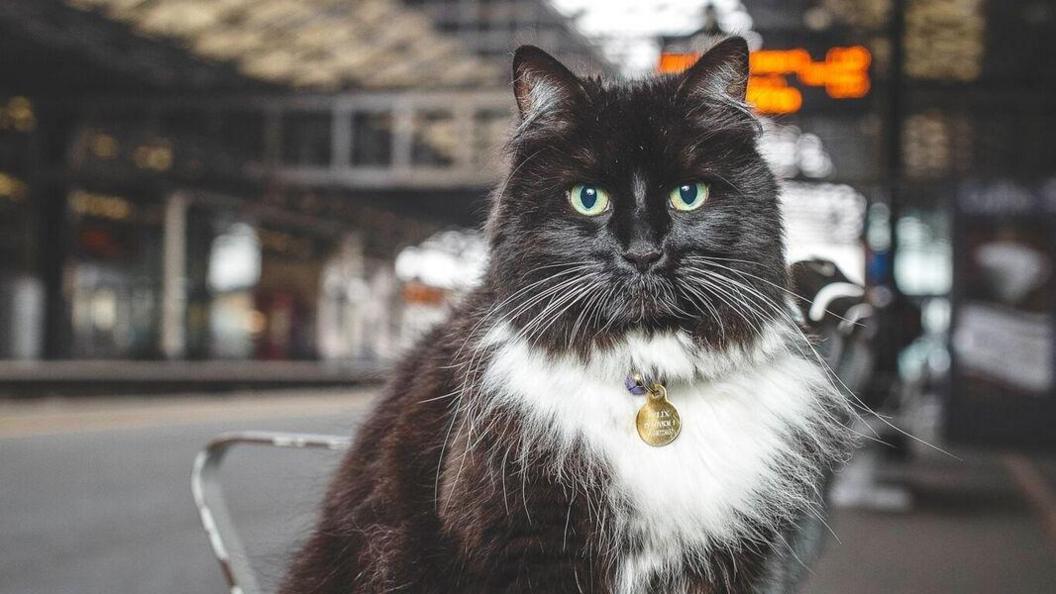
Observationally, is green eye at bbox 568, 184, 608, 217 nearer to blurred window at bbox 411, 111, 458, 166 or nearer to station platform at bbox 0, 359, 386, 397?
station platform at bbox 0, 359, 386, 397

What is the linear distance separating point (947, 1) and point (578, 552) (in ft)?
44.2

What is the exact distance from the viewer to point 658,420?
5.31 ft

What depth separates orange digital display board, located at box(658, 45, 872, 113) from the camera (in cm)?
834

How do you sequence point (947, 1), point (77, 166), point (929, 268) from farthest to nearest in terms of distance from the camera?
1. point (929, 268)
2. point (77, 166)
3. point (947, 1)

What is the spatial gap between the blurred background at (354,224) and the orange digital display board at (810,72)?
21mm

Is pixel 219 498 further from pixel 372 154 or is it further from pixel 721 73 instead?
pixel 372 154

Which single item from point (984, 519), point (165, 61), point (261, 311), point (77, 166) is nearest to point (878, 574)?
point (984, 519)

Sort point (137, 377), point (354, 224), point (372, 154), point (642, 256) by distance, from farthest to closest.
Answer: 1. point (354, 224)
2. point (372, 154)
3. point (137, 377)
4. point (642, 256)

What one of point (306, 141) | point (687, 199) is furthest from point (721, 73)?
point (306, 141)

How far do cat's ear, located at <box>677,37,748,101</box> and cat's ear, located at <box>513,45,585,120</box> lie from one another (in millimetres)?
183

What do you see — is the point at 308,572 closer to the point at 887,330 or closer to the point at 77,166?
the point at 887,330

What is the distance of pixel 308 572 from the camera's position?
183 centimetres

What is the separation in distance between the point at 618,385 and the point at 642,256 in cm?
21

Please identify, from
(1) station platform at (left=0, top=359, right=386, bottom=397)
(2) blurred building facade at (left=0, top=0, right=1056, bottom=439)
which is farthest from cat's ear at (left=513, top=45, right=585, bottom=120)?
(1) station platform at (left=0, top=359, right=386, bottom=397)
